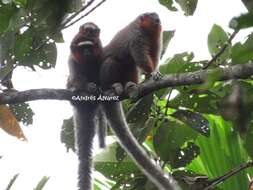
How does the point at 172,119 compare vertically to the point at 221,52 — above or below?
below

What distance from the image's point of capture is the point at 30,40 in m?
2.69

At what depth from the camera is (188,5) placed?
2.41 meters

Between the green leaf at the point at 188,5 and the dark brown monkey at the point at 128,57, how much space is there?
1.28 meters

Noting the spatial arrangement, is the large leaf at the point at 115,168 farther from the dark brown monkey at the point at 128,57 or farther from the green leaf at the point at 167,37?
the green leaf at the point at 167,37

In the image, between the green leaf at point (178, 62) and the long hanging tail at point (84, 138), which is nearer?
the green leaf at point (178, 62)

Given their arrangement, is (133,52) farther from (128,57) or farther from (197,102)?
(197,102)

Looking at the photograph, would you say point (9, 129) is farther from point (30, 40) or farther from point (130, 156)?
point (130, 156)

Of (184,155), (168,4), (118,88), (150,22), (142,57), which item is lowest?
(184,155)

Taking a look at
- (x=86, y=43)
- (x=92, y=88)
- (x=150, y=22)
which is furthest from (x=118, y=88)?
(x=150, y=22)

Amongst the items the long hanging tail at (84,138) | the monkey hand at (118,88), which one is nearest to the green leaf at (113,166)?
the long hanging tail at (84,138)

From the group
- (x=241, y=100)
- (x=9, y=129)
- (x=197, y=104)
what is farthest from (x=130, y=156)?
(x=241, y=100)

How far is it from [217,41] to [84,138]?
1.45 meters

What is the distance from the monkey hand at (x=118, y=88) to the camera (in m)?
3.69

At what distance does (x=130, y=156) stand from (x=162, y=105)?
494mm
